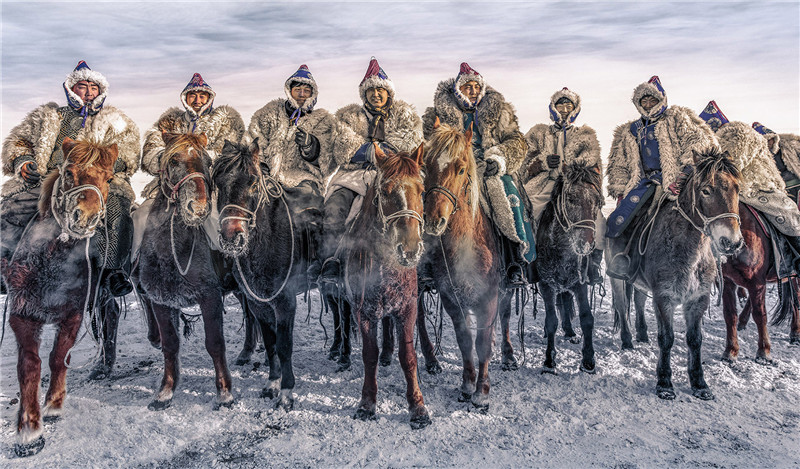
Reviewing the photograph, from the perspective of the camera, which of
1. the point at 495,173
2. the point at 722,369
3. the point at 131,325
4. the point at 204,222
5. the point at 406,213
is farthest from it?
the point at 131,325

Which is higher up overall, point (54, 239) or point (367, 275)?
point (54, 239)

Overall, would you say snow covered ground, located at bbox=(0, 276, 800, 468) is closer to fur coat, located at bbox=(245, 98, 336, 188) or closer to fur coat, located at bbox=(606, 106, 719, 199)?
fur coat, located at bbox=(606, 106, 719, 199)

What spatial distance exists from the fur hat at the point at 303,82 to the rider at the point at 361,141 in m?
0.52

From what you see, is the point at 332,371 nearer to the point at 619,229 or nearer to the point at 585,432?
the point at 585,432

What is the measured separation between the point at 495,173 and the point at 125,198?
4.35 m

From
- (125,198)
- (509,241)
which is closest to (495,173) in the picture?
(509,241)

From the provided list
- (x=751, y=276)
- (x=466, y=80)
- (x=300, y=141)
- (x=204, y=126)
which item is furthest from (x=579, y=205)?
(x=204, y=126)

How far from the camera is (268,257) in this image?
16.4 feet

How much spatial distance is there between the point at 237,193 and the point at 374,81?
8.18 feet

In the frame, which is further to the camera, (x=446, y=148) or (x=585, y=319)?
(x=585, y=319)

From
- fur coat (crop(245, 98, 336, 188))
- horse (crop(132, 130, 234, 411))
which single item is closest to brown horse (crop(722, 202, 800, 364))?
fur coat (crop(245, 98, 336, 188))

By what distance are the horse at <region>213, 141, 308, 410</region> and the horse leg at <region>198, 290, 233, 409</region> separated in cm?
33

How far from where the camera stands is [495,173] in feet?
17.3

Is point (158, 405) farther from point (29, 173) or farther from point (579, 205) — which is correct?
point (579, 205)
